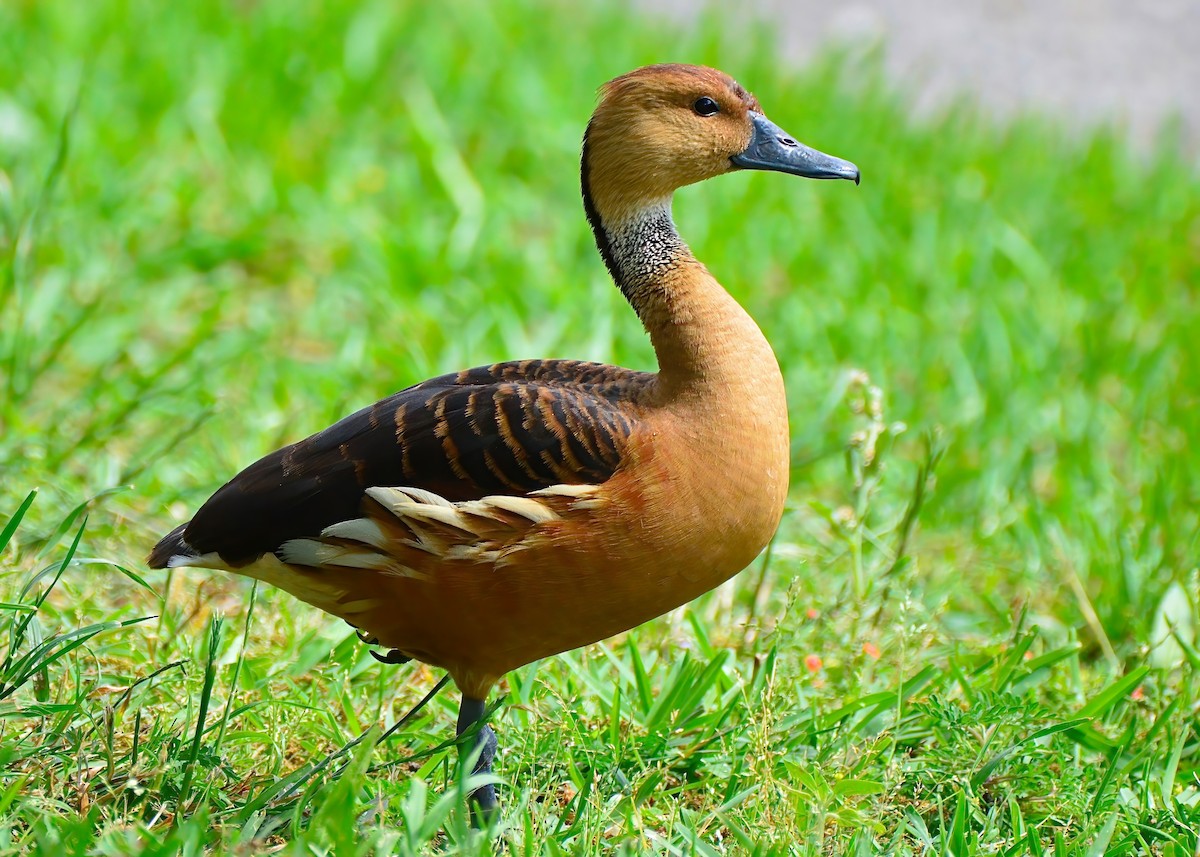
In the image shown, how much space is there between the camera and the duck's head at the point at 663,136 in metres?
3.10

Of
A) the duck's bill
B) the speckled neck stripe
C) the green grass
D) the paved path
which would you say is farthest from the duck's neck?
the paved path

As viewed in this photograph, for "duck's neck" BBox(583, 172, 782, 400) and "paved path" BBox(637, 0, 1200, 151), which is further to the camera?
"paved path" BBox(637, 0, 1200, 151)

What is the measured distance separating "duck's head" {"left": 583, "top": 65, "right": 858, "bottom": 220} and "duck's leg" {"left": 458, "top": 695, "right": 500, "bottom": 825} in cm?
115

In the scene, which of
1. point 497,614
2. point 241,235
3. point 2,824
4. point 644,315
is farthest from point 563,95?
point 2,824

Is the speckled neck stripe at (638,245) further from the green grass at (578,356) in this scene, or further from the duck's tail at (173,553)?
the duck's tail at (173,553)

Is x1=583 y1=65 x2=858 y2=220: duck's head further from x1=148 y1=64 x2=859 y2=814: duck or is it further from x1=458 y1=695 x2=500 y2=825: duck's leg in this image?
x1=458 y1=695 x2=500 y2=825: duck's leg

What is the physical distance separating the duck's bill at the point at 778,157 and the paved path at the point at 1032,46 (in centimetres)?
463

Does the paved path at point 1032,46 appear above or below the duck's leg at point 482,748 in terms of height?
above

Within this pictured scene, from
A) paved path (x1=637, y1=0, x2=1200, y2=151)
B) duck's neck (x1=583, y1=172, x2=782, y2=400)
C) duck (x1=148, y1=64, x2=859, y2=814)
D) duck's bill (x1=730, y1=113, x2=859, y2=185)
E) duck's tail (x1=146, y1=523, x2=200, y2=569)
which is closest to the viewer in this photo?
duck (x1=148, y1=64, x2=859, y2=814)

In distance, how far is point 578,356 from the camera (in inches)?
191

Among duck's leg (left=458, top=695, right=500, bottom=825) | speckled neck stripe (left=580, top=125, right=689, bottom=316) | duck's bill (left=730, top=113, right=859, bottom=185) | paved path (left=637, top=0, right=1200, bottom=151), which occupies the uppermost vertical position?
paved path (left=637, top=0, right=1200, bottom=151)

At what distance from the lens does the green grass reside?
113 inches

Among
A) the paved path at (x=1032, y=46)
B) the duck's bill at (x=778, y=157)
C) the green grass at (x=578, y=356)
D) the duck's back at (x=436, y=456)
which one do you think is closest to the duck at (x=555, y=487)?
the duck's back at (x=436, y=456)

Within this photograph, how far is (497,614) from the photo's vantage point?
110 inches
